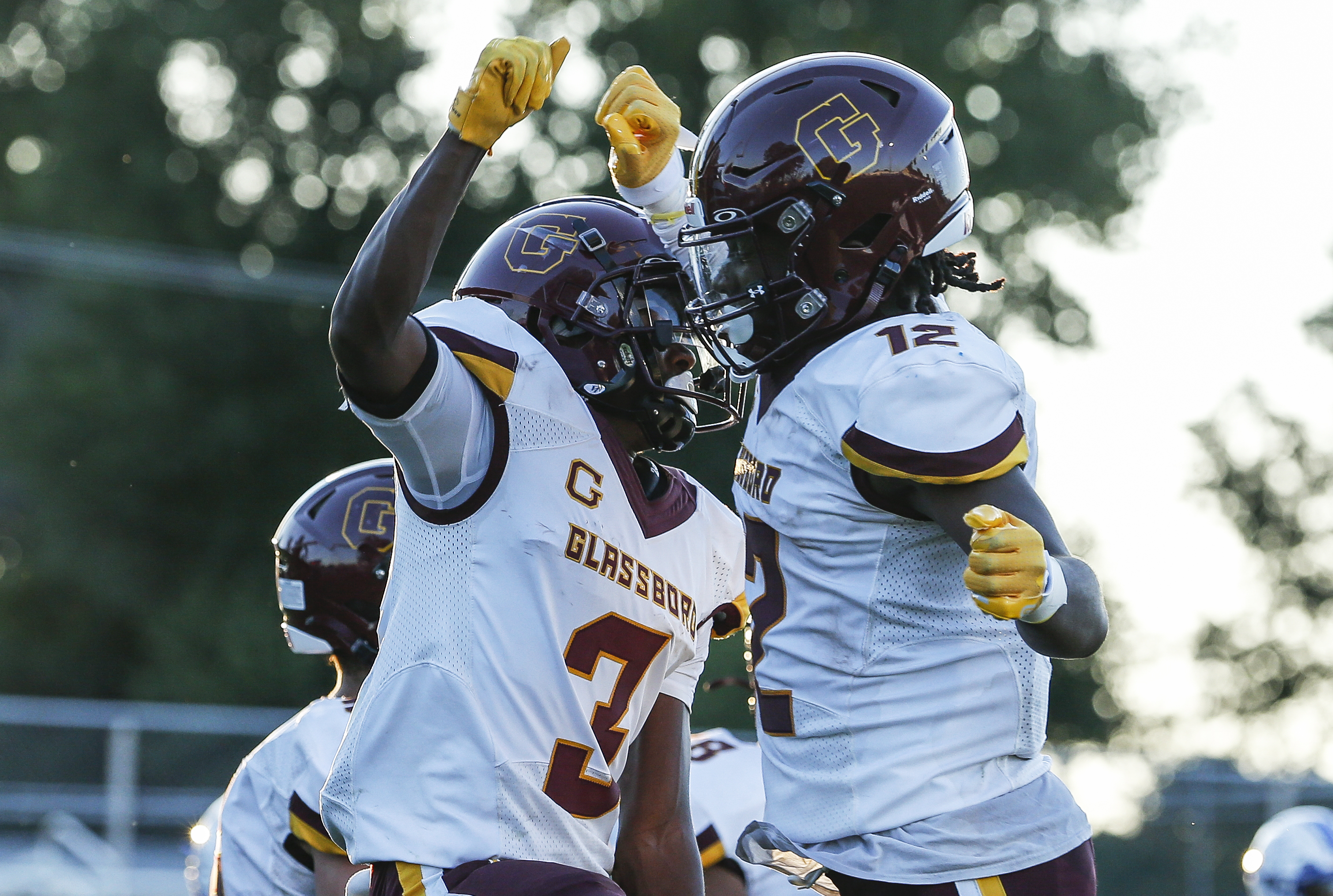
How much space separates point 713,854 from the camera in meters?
4.48

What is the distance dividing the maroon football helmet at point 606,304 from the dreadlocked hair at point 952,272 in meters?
0.58

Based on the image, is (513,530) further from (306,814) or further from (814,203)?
(306,814)

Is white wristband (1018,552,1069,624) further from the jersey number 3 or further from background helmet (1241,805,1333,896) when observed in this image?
background helmet (1241,805,1333,896)

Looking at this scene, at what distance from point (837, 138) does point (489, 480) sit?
97 centimetres

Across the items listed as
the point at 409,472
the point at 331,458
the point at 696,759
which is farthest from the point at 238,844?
the point at 331,458

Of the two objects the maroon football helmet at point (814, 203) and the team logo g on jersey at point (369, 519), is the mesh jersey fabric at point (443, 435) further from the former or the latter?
the team logo g on jersey at point (369, 519)

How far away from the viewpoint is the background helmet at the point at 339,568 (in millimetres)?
4668

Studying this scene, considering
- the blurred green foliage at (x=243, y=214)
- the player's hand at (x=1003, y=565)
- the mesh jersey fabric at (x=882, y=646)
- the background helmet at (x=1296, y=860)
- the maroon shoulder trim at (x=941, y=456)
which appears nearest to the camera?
the player's hand at (x=1003, y=565)

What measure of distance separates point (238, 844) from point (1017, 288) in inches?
711

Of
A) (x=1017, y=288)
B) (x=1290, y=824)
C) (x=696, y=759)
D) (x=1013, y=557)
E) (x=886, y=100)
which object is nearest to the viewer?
(x=1013, y=557)

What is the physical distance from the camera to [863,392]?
2.72 meters

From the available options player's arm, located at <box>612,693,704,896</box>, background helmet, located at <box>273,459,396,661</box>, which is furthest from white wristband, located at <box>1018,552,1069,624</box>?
background helmet, located at <box>273,459,396,661</box>

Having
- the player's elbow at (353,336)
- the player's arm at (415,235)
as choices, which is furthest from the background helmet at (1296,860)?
the player's elbow at (353,336)

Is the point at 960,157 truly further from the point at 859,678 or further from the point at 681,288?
the point at 859,678
